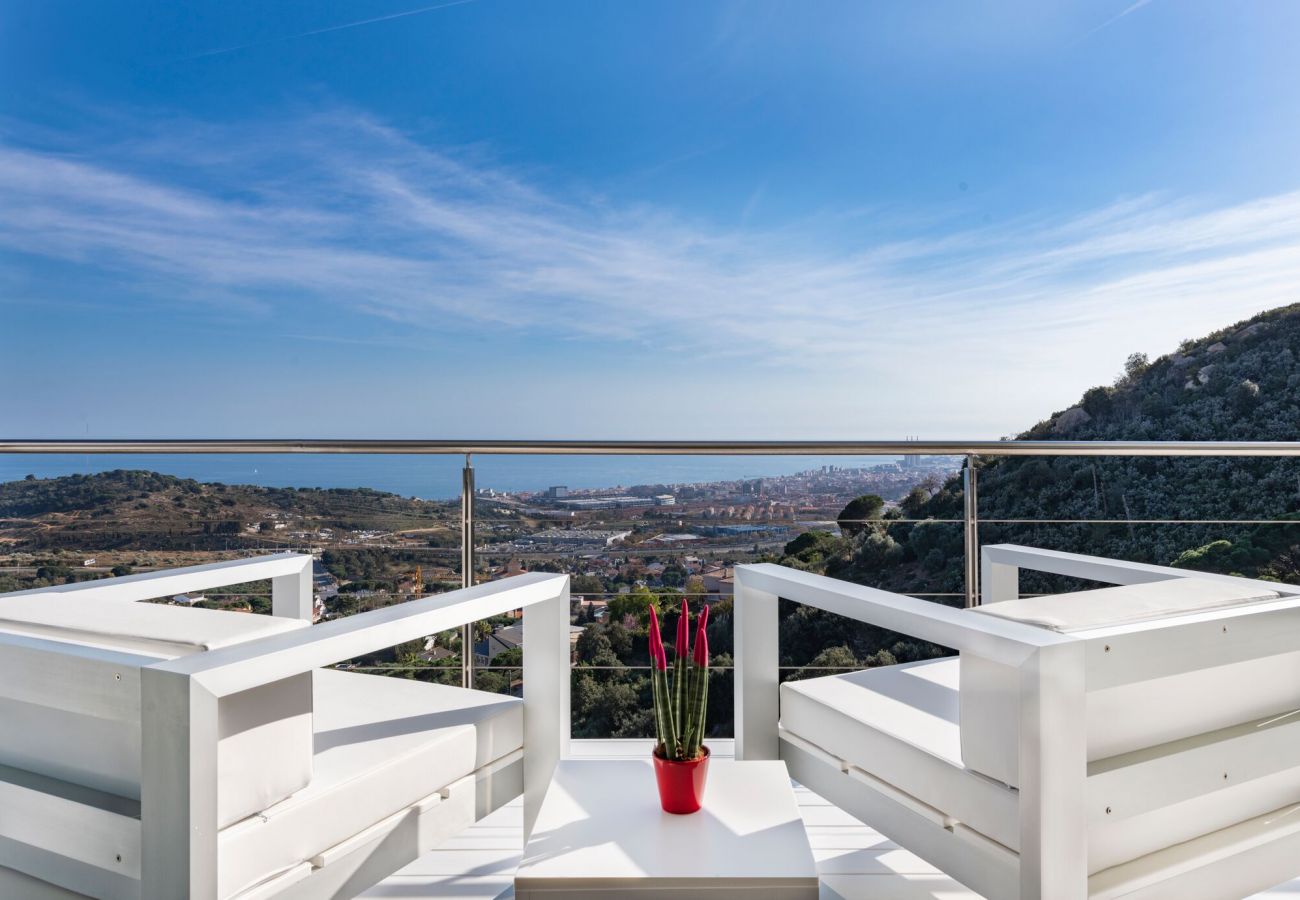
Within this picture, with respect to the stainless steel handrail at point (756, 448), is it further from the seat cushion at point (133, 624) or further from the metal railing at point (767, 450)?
the seat cushion at point (133, 624)

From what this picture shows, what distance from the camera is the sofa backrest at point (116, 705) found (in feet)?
3.03

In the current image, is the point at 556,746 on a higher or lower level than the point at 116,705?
lower

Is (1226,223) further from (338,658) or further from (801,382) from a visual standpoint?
(338,658)

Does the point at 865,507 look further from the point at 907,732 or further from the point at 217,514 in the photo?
the point at 217,514

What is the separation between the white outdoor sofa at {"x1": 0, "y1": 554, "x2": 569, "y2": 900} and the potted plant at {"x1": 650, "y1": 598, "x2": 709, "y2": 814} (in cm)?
37

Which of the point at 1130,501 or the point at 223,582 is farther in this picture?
the point at 1130,501

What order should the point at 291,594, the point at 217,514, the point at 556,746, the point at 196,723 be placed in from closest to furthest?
the point at 196,723 → the point at 556,746 → the point at 291,594 → the point at 217,514

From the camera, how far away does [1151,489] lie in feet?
30.8

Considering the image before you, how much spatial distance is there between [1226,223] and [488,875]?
50.1 feet

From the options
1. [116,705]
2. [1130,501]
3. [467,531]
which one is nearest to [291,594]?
[467,531]

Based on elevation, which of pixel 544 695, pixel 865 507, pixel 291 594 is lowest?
pixel 544 695

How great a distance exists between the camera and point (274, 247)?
12164mm

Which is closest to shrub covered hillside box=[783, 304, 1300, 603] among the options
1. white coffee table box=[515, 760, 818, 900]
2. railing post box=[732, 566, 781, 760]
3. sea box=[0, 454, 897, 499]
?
sea box=[0, 454, 897, 499]

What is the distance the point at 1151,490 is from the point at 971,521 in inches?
341
